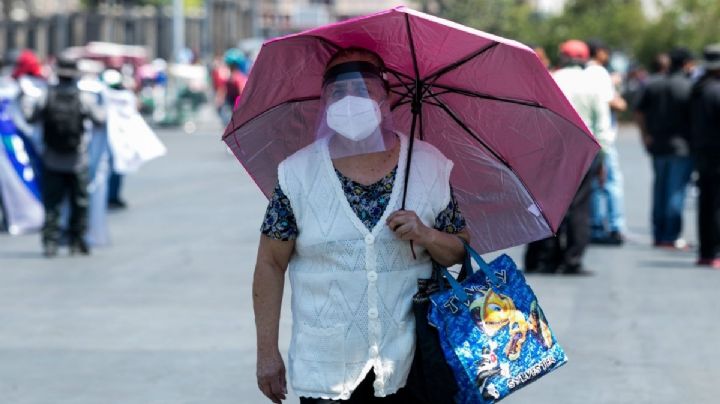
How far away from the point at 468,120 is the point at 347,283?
799mm

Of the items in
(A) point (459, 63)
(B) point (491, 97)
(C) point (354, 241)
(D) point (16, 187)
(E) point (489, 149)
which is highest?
(A) point (459, 63)

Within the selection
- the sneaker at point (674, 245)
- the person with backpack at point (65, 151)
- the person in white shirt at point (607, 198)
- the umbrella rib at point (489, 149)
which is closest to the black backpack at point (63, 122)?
the person with backpack at point (65, 151)

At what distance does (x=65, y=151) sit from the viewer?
1398 cm

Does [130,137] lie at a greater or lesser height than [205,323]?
lesser

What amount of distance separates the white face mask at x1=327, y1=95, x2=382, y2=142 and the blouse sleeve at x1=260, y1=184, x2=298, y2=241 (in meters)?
0.27

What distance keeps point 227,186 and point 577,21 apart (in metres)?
28.0

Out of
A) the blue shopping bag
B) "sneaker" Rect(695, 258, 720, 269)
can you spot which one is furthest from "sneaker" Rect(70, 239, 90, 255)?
the blue shopping bag

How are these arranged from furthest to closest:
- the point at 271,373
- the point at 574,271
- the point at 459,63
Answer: the point at 574,271
the point at 459,63
the point at 271,373

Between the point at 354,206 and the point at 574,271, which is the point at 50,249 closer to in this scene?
the point at 574,271

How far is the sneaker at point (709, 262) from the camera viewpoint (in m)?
13.8

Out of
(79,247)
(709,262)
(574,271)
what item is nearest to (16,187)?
(79,247)

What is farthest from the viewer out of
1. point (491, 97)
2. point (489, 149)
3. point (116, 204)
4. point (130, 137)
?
point (116, 204)

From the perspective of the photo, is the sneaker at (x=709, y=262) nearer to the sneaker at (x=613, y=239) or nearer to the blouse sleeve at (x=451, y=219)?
the sneaker at (x=613, y=239)

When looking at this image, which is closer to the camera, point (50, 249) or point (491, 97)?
point (491, 97)
